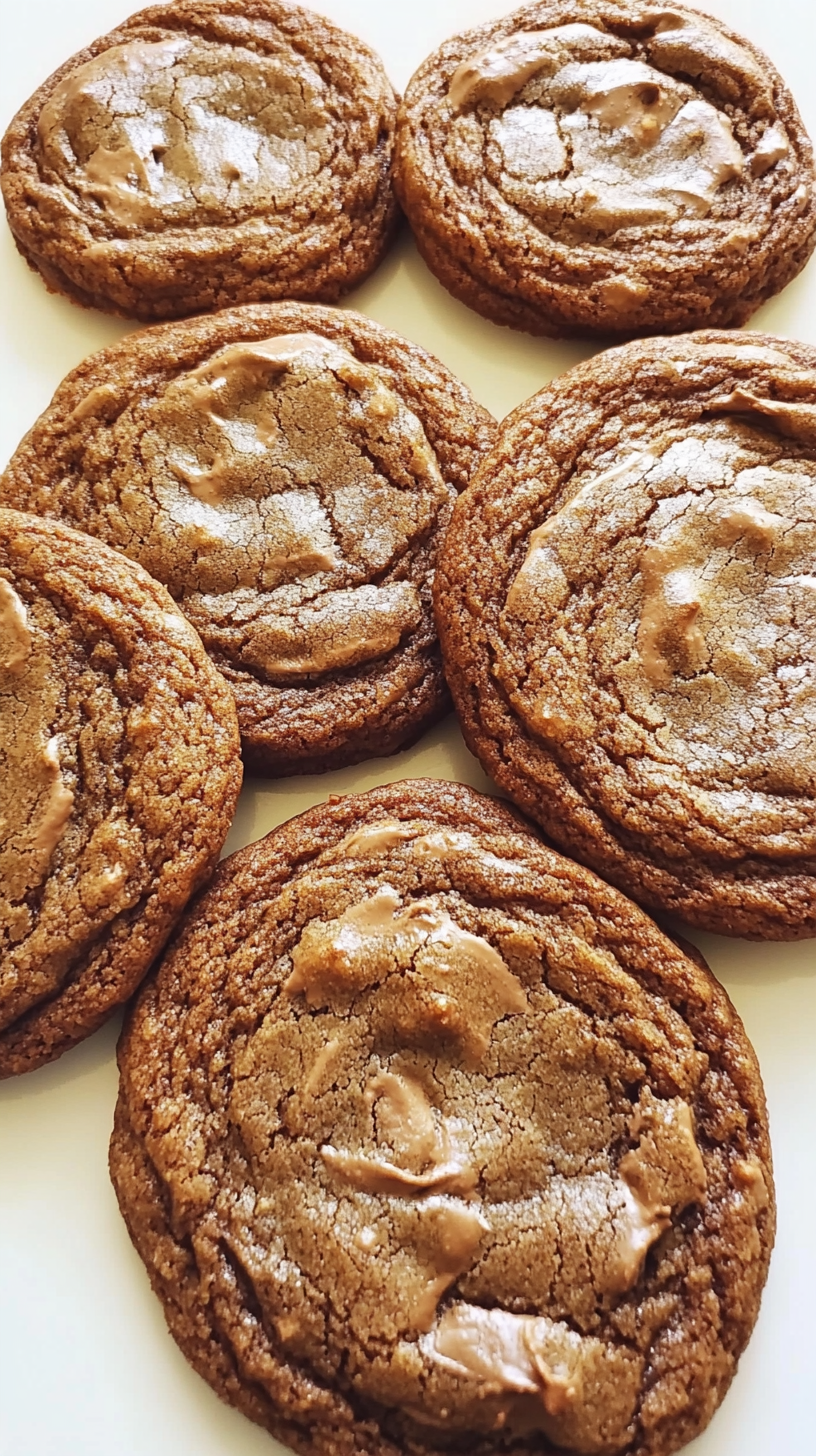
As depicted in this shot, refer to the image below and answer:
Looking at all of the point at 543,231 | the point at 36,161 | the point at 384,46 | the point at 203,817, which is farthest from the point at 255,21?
the point at 203,817

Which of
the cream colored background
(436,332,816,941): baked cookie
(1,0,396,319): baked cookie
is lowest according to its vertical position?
the cream colored background

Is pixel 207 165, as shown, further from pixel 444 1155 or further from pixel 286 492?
pixel 444 1155

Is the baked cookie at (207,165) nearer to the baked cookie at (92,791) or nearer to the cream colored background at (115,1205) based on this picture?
the cream colored background at (115,1205)

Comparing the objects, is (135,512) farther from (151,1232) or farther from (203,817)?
(151,1232)

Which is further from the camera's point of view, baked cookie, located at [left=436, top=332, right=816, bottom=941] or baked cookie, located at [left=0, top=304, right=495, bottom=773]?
baked cookie, located at [left=0, top=304, right=495, bottom=773]

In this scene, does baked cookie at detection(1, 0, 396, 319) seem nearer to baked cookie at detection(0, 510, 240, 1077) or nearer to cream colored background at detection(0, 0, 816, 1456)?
cream colored background at detection(0, 0, 816, 1456)

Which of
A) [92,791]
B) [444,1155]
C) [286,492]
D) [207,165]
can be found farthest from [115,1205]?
[207,165]

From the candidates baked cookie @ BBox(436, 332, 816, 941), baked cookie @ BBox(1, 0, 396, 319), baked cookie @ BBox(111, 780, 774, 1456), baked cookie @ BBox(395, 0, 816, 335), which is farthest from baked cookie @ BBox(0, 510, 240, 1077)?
baked cookie @ BBox(395, 0, 816, 335)
